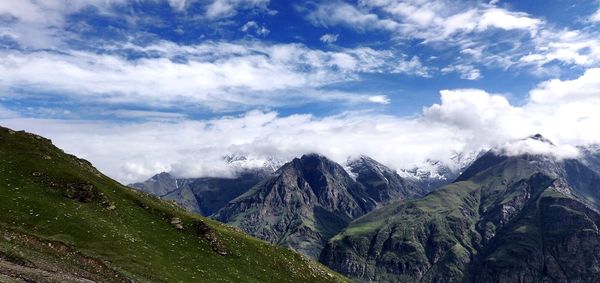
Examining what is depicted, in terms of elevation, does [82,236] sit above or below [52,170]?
below

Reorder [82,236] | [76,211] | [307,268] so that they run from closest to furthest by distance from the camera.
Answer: [82,236], [76,211], [307,268]

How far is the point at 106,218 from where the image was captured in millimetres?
82750

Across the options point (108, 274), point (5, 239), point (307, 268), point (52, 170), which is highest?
point (52, 170)

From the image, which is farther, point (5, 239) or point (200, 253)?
point (200, 253)

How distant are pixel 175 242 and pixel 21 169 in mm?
30777

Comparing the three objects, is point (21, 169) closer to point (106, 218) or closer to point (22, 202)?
point (22, 202)

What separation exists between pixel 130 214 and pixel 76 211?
35.0 feet

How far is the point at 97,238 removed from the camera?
73875 mm

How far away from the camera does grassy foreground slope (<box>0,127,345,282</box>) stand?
2484 inches

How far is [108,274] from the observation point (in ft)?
209

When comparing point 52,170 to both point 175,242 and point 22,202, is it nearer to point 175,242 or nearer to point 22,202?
point 22,202

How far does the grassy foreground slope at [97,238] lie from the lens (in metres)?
63.1

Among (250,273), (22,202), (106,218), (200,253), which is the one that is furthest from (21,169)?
(250,273)

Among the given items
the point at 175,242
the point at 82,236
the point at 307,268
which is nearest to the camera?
the point at 82,236
